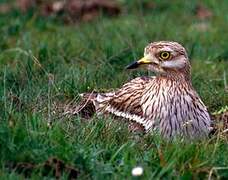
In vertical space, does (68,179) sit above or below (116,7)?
above

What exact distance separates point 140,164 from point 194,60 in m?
3.81

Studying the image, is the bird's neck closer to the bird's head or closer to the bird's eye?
the bird's head

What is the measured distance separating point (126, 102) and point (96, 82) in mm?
736

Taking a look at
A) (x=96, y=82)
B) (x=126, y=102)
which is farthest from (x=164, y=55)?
(x=96, y=82)

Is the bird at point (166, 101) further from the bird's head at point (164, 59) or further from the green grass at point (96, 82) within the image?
the green grass at point (96, 82)

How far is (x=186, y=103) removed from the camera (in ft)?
22.4

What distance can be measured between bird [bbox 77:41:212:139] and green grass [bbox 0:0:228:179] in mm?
367

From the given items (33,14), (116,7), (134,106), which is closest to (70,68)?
(134,106)

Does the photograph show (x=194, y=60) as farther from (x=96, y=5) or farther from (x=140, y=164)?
(x=140, y=164)

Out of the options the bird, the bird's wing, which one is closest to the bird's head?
the bird

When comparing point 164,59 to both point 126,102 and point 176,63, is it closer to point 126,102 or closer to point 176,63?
point 176,63

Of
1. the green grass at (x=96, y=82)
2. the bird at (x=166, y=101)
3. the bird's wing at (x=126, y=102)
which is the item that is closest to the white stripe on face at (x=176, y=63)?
the bird at (x=166, y=101)

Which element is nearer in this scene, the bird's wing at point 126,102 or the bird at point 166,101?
the bird at point 166,101

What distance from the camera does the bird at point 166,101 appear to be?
21.9ft
